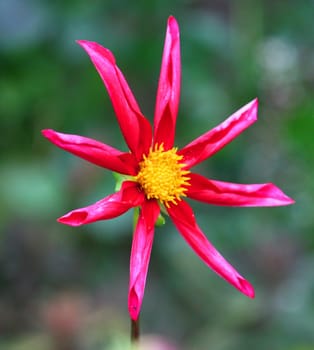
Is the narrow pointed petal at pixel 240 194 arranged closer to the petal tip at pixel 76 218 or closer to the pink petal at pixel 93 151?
the pink petal at pixel 93 151

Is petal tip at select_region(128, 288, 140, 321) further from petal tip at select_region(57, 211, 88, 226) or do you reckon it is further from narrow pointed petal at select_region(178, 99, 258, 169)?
narrow pointed petal at select_region(178, 99, 258, 169)

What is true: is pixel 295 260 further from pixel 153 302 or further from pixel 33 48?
pixel 33 48

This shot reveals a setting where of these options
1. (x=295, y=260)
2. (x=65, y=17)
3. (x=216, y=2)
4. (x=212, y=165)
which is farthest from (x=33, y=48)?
(x=216, y=2)

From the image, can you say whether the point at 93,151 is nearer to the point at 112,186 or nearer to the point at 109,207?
the point at 109,207

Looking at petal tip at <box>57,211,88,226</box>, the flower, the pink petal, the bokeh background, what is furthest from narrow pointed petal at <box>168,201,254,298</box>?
the bokeh background

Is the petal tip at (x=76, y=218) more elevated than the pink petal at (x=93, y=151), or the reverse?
the pink petal at (x=93, y=151)

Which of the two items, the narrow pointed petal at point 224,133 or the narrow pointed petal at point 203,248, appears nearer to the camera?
the narrow pointed petal at point 203,248

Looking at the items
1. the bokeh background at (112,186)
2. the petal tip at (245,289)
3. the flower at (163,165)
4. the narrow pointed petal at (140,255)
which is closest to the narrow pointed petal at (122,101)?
the flower at (163,165)

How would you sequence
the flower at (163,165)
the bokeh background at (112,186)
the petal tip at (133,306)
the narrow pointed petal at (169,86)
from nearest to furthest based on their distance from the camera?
1. the petal tip at (133,306)
2. the flower at (163,165)
3. the narrow pointed petal at (169,86)
4. the bokeh background at (112,186)
